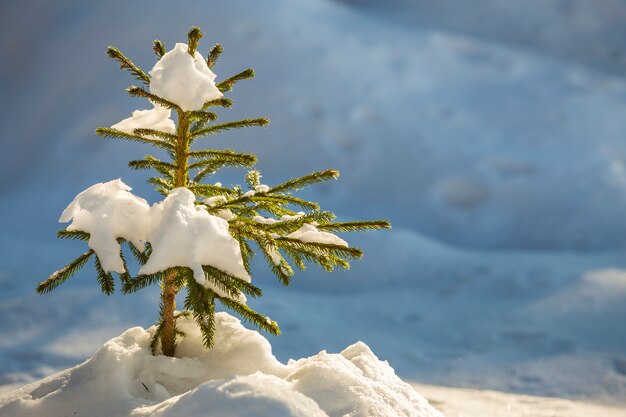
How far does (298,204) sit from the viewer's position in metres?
5.75

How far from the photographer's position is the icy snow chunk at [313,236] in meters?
4.92

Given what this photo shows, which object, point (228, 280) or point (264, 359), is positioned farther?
point (264, 359)

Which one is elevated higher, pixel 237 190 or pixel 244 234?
pixel 237 190

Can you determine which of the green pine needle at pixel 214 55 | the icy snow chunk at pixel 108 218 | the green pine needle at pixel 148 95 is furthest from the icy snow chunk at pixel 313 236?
the green pine needle at pixel 214 55

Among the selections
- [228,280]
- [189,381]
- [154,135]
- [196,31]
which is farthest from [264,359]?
[196,31]

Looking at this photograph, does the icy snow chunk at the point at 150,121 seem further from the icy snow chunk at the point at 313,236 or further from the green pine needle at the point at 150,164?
the icy snow chunk at the point at 313,236

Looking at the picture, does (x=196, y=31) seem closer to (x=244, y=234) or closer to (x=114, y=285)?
(x=244, y=234)

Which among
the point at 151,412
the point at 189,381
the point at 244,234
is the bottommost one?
the point at 151,412

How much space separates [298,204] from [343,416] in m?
2.01

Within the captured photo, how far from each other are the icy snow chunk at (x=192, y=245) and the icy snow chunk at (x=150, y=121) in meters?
1.27

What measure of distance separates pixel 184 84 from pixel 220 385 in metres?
2.45

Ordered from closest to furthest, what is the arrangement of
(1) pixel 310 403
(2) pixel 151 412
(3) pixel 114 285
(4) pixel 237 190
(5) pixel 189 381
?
1. (1) pixel 310 403
2. (2) pixel 151 412
3. (3) pixel 114 285
4. (5) pixel 189 381
5. (4) pixel 237 190

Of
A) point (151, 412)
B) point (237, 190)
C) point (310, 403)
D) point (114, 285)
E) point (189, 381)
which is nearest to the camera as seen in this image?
point (310, 403)

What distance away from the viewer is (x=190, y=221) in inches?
181
